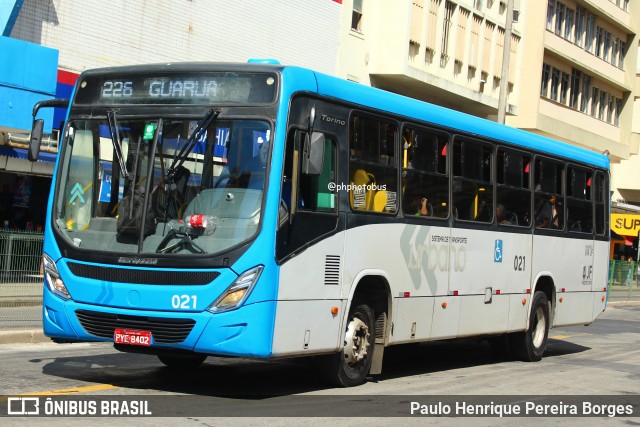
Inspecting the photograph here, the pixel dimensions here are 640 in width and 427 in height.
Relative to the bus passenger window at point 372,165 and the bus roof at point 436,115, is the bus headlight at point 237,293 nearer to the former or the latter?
the bus passenger window at point 372,165

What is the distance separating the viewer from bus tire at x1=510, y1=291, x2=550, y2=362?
51.8 ft

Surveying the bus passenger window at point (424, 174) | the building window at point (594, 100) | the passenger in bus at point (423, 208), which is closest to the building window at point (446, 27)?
the building window at point (594, 100)

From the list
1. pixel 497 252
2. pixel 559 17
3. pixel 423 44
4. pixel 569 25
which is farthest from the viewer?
pixel 569 25

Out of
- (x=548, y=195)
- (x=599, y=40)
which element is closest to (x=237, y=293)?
(x=548, y=195)

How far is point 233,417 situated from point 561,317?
9.35 metres

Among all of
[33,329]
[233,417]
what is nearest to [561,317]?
[33,329]

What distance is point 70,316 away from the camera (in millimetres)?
9977

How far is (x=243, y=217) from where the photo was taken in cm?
966

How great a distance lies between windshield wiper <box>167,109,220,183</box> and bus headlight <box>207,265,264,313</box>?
1.20 metres

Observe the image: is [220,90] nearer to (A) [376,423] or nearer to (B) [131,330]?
(B) [131,330]

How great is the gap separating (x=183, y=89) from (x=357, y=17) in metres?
25.9

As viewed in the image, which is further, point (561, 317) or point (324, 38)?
point (324, 38)

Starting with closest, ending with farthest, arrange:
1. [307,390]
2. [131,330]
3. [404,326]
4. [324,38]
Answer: [131,330] → [307,390] → [404,326] → [324,38]

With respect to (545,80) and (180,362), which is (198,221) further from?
(545,80)
